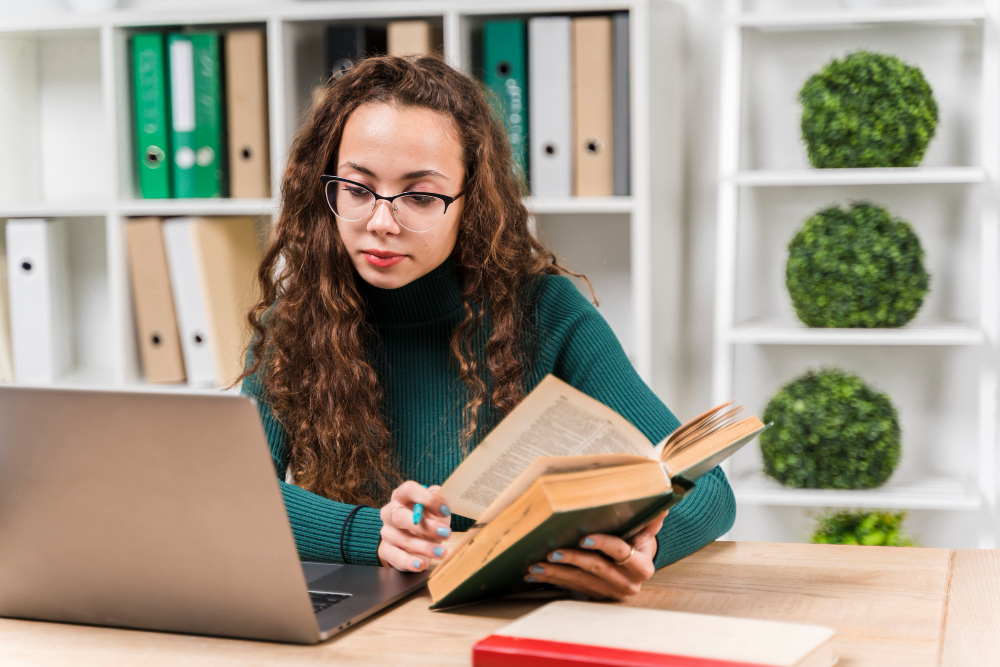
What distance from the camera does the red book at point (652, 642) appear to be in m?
0.64

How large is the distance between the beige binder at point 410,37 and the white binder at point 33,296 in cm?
91

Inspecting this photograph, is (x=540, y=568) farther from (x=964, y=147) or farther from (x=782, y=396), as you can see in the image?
(x=964, y=147)

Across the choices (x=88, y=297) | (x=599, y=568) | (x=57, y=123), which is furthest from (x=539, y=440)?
(x=57, y=123)

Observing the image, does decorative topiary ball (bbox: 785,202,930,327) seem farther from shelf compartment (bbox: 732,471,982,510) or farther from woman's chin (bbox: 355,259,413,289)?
woman's chin (bbox: 355,259,413,289)

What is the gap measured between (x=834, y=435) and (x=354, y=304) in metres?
1.02

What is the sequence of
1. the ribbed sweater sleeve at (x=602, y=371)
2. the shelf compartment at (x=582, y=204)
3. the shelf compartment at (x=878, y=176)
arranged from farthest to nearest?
the shelf compartment at (x=582, y=204), the shelf compartment at (x=878, y=176), the ribbed sweater sleeve at (x=602, y=371)

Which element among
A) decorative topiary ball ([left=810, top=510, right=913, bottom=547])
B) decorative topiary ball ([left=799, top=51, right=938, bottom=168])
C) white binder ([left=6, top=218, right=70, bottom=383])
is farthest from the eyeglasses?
white binder ([left=6, top=218, right=70, bottom=383])

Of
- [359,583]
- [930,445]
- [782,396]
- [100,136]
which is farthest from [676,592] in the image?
[100,136]

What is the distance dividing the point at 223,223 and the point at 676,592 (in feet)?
5.36

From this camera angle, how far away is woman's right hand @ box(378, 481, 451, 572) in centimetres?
93

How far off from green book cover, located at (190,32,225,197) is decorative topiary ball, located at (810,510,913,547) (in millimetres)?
1465

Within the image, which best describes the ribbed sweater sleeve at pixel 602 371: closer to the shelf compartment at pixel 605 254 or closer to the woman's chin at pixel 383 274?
the woman's chin at pixel 383 274

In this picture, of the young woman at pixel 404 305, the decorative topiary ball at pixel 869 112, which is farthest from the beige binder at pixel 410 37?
the decorative topiary ball at pixel 869 112

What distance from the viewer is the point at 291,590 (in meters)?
0.73
